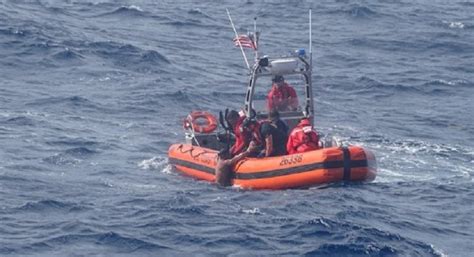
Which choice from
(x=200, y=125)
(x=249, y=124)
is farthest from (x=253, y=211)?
(x=200, y=125)

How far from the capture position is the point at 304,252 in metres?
19.8

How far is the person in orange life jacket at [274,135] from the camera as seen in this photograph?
25516 mm

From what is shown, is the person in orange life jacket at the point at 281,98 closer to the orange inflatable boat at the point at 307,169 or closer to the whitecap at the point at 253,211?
the orange inflatable boat at the point at 307,169

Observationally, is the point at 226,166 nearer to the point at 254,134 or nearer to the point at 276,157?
the point at 254,134

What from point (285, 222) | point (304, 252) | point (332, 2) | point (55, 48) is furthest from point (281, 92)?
point (332, 2)

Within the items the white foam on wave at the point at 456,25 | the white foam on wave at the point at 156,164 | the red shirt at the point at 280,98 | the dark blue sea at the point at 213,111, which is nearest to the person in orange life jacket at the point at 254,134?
the dark blue sea at the point at 213,111

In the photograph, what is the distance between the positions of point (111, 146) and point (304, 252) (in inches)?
413

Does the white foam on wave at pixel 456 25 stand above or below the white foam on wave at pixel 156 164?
below

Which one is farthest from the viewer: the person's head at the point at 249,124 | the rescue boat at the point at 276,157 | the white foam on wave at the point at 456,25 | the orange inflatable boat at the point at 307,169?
the white foam on wave at the point at 456,25

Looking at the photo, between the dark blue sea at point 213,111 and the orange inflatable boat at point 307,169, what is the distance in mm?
297

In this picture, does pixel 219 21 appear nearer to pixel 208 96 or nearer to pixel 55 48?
pixel 55 48

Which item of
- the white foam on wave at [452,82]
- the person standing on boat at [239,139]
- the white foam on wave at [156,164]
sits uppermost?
the person standing on boat at [239,139]

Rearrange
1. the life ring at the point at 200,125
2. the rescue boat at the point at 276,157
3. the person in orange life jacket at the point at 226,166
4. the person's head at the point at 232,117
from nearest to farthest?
the rescue boat at the point at 276,157
the person in orange life jacket at the point at 226,166
the person's head at the point at 232,117
the life ring at the point at 200,125

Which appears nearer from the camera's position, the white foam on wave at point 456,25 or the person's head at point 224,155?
the person's head at point 224,155
